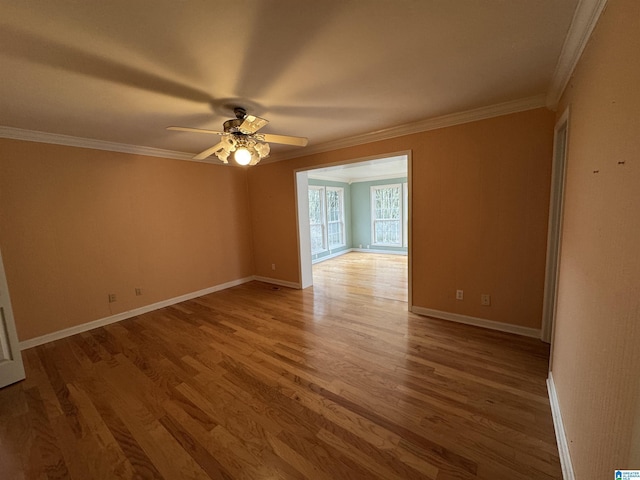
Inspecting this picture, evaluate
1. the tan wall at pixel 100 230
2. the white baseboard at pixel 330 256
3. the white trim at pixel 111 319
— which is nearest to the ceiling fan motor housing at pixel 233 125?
the tan wall at pixel 100 230

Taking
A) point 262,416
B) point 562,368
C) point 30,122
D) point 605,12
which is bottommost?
point 262,416

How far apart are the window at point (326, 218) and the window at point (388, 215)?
1000 mm

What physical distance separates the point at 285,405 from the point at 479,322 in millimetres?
2372

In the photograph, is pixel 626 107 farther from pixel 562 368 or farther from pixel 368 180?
pixel 368 180

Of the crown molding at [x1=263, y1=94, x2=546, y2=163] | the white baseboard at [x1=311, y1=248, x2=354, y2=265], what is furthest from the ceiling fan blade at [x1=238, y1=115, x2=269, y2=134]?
the white baseboard at [x1=311, y1=248, x2=354, y2=265]

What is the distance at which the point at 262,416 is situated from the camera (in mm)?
1743

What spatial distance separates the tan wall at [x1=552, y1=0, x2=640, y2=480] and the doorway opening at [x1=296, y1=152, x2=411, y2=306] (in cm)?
380

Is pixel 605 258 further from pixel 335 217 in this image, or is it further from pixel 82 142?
pixel 335 217

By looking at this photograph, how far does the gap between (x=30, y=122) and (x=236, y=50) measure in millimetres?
2537

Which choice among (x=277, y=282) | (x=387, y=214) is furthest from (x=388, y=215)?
(x=277, y=282)

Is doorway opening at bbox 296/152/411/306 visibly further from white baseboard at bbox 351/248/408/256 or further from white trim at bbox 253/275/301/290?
white trim at bbox 253/275/301/290

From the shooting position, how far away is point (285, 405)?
1836 mm

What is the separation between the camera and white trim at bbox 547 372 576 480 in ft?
4.18

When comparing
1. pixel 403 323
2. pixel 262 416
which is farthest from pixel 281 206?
pixel 262 416
